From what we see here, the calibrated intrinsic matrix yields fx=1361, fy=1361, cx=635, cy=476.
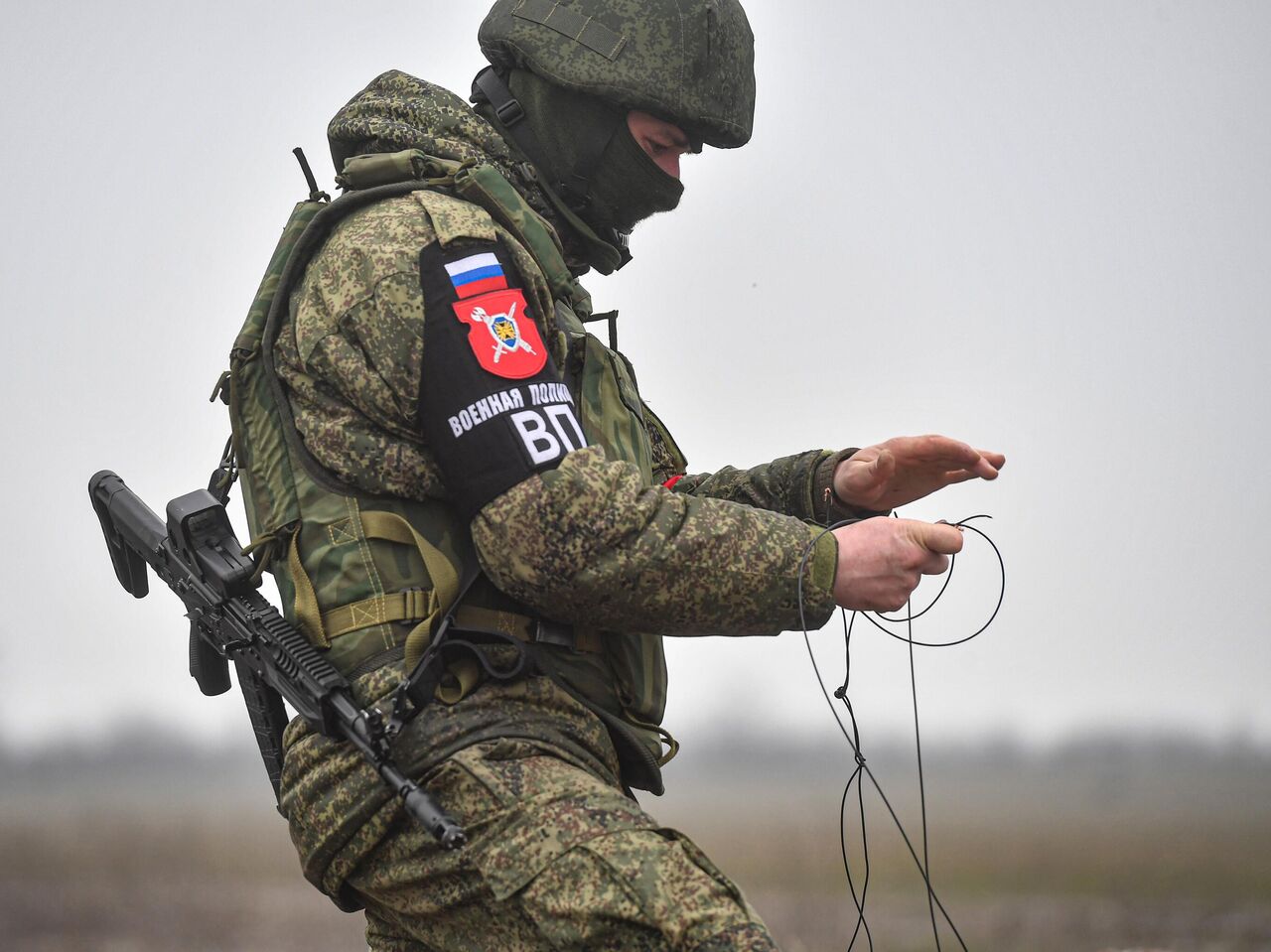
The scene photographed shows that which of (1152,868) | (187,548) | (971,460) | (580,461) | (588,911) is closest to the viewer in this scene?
(588,911)

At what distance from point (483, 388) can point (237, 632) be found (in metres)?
0.77

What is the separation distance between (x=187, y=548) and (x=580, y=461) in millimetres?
943

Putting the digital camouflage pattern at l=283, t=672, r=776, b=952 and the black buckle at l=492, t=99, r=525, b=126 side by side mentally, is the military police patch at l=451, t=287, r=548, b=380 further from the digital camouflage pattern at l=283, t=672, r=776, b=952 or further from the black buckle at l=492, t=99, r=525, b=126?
the black buckle at l=492, t=99, r=525, b=126

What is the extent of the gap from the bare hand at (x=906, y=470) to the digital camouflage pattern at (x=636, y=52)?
86 centimetres

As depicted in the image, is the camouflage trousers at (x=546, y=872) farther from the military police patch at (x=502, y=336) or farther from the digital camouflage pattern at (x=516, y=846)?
the military police patch at (x=502, y=336)

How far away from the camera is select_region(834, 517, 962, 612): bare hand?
2416 mm

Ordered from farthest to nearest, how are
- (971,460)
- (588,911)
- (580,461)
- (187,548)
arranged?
(971,460) < (187,548) < (580,461) < (588,911)

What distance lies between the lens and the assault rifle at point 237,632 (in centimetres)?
234

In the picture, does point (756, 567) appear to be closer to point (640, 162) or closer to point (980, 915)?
point (640, 162)

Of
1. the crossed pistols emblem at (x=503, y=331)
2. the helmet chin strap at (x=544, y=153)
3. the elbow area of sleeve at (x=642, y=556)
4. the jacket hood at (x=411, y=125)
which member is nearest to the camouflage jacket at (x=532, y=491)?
the elbow area of sleeve at (x=642, y=556)

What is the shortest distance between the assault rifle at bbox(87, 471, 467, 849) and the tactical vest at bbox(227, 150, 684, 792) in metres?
0.07

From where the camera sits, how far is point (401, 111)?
9.45 ft

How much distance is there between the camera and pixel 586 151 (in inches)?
123

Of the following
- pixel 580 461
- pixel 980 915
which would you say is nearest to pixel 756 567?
pixel 580 461
